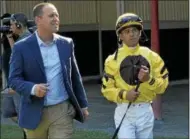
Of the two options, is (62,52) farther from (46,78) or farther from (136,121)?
(136,121)

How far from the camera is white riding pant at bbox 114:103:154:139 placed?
5.34m

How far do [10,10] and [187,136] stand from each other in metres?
7.46

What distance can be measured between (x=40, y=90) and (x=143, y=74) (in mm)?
964

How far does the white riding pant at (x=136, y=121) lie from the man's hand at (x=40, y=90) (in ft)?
2.46

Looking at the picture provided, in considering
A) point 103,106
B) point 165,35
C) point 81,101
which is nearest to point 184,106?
point 103,106

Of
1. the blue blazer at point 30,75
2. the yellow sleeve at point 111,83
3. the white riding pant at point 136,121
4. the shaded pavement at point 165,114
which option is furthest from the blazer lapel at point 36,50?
the shaded pavement at point 165,114

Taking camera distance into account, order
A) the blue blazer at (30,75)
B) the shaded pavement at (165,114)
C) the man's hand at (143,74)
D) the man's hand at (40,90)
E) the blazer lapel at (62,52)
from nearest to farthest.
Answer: the man's hand at (143,74) → the man's hand at (40,90) → the blue blazer at (30,75) → the blazer lapel at (62,52) → the shaded pavement at (165,114)

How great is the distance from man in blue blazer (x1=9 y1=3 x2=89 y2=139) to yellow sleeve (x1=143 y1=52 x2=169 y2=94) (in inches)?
33.6

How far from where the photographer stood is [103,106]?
39.2 ft

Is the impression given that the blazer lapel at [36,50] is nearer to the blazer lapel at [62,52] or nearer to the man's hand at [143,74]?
the blazer lapel at [62,52]

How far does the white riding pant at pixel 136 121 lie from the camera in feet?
17.5

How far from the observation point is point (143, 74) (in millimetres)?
5090

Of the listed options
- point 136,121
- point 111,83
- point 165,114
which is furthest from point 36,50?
point 165,114

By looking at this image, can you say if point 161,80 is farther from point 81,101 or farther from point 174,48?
point 174,48
